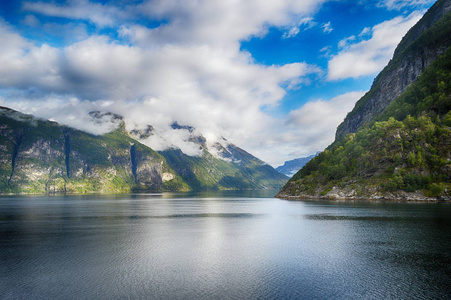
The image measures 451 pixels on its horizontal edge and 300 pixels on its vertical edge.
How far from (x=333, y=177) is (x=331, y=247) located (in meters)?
157

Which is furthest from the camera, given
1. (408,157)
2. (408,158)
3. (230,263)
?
(408,157)

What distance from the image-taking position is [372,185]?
548 feet

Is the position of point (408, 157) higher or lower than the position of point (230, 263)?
higher

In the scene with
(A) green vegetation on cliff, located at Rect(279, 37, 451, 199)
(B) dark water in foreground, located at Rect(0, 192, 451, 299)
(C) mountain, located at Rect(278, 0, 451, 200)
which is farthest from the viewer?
(A) green vegetation on cliff, located at Rect(279, 37, 451, 199)

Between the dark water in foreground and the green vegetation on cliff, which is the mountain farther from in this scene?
the dark water in foreground

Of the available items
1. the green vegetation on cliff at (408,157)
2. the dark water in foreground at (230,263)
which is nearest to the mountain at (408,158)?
the green vegetation on cliff at (408,157)

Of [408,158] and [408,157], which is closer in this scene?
[408,158]

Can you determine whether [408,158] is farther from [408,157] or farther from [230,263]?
[230,263]

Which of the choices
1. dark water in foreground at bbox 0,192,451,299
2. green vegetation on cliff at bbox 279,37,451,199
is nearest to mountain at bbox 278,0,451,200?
green vegetation on cliff at bbox 279,37,451,199

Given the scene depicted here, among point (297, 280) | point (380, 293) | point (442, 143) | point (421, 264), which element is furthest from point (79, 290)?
point (442, 143)

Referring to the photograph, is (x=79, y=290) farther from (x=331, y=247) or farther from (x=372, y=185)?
(x=372, y=185)

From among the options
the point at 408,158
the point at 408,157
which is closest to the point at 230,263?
the point at 408,158

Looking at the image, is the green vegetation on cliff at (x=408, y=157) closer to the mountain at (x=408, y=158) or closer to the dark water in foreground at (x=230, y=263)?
the mountain at (x=408, y=158)

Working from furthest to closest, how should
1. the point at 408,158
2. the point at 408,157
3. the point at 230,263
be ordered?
1. the point at 408,157
2. the point at 408,158
3. the point at 230,263
